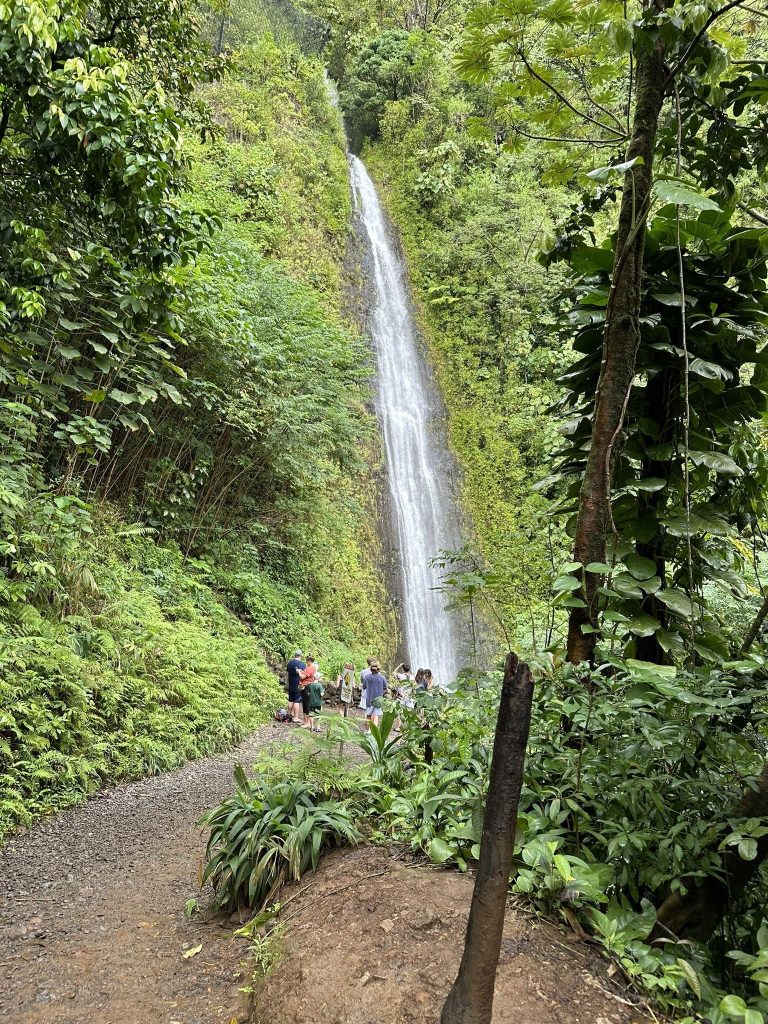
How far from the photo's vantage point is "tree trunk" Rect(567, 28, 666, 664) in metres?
2.67

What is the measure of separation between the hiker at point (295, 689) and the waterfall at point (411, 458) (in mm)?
5353

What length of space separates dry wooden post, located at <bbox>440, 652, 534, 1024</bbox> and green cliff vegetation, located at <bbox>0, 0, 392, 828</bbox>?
417 centimetres

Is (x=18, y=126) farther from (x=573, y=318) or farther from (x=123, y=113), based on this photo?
(x=573, y=318)

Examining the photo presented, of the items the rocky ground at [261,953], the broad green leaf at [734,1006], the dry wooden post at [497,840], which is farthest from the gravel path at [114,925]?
the broad green leaf at [734,1006]

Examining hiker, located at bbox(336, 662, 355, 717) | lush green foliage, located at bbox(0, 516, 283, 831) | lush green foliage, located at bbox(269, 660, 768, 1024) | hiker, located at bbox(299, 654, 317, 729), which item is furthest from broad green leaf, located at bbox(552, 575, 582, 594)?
hiker, located at bbox(336, 662, 355, 717)

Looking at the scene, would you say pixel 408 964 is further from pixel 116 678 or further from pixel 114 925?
pixel 116 678

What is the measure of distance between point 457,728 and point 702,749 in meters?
1.34

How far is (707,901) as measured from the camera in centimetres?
213

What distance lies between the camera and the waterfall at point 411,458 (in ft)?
51.6

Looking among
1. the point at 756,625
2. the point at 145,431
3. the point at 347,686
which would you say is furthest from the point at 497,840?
the point at 347,686

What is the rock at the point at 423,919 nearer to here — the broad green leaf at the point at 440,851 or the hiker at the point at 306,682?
the broad green leaf at the point at 440,851

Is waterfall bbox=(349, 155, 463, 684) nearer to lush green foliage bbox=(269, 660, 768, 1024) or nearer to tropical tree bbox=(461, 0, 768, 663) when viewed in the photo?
tropical tree bbox=(461, 0, 768, 663)

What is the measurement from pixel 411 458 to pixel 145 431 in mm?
9902

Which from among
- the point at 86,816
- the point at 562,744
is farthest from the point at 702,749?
the point at 86,816
